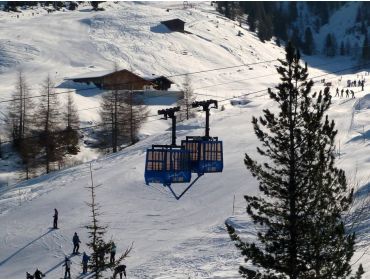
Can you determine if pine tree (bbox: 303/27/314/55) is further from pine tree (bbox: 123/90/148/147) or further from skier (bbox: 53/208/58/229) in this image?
skier (bbox: 53/208/58/229)

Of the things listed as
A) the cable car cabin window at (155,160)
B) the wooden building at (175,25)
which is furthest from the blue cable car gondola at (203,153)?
the wooden building at (175,25)

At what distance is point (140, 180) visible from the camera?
128 feet

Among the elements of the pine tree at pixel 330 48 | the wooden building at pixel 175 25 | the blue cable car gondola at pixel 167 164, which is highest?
the wooden building at pixel 175 25

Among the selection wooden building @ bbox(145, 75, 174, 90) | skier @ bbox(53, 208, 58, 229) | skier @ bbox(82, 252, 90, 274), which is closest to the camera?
skier @ bbox(82, 252, 90, 274)

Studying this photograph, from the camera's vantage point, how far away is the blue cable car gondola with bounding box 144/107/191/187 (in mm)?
17844

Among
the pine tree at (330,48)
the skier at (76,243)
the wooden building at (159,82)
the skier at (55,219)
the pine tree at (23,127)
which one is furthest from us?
the pine tree at (330,48)

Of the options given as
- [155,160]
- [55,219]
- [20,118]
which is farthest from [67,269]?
[20,118]

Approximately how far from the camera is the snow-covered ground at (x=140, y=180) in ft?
87.6

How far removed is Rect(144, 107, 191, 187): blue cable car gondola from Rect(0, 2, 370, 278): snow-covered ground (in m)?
6.24

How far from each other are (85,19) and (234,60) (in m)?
30.6

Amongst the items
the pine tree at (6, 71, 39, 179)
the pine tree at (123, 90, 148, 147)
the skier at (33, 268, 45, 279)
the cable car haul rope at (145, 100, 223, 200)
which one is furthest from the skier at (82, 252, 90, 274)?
the pine tree at (123, 90, 148, 147)

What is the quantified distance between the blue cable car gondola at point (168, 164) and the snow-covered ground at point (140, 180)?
6243 mm

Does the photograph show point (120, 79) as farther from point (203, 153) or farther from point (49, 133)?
point (203, 153)

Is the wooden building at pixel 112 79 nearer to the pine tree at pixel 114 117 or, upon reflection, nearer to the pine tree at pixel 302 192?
the pine tree at pixel 114 117
